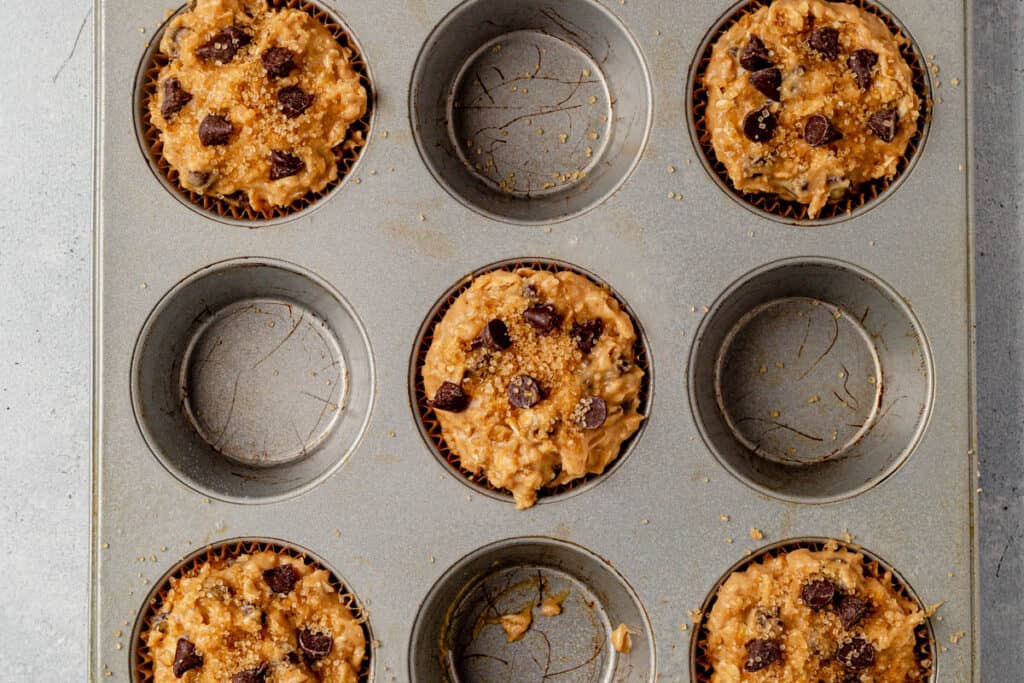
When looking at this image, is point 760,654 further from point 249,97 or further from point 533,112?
point 249,97

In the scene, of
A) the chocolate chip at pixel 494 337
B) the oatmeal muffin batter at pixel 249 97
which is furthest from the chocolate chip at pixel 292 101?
the chocolate chip at pixel 494 337

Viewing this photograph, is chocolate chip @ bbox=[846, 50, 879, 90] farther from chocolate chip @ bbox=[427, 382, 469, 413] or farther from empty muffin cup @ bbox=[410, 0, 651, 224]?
chocolate chip @ bbox=[427, 382, 469, 413]

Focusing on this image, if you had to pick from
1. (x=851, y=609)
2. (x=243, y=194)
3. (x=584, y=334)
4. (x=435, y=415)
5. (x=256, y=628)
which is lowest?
(x=256, y=628)

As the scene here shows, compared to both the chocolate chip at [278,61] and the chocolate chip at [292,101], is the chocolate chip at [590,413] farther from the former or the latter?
the chocolate chip at [278,61]

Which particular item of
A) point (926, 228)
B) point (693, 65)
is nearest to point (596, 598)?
point (926, 228)

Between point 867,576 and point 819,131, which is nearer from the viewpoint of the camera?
point 819,131

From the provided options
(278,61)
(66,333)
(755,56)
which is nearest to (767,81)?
(755,56)

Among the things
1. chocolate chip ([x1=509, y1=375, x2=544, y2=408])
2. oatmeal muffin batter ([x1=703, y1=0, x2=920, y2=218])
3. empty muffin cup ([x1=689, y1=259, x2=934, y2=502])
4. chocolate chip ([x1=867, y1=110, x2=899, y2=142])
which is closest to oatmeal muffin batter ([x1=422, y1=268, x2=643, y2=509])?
chocolate chip ([x1=509, y1=375, x2=544, y2=408])
